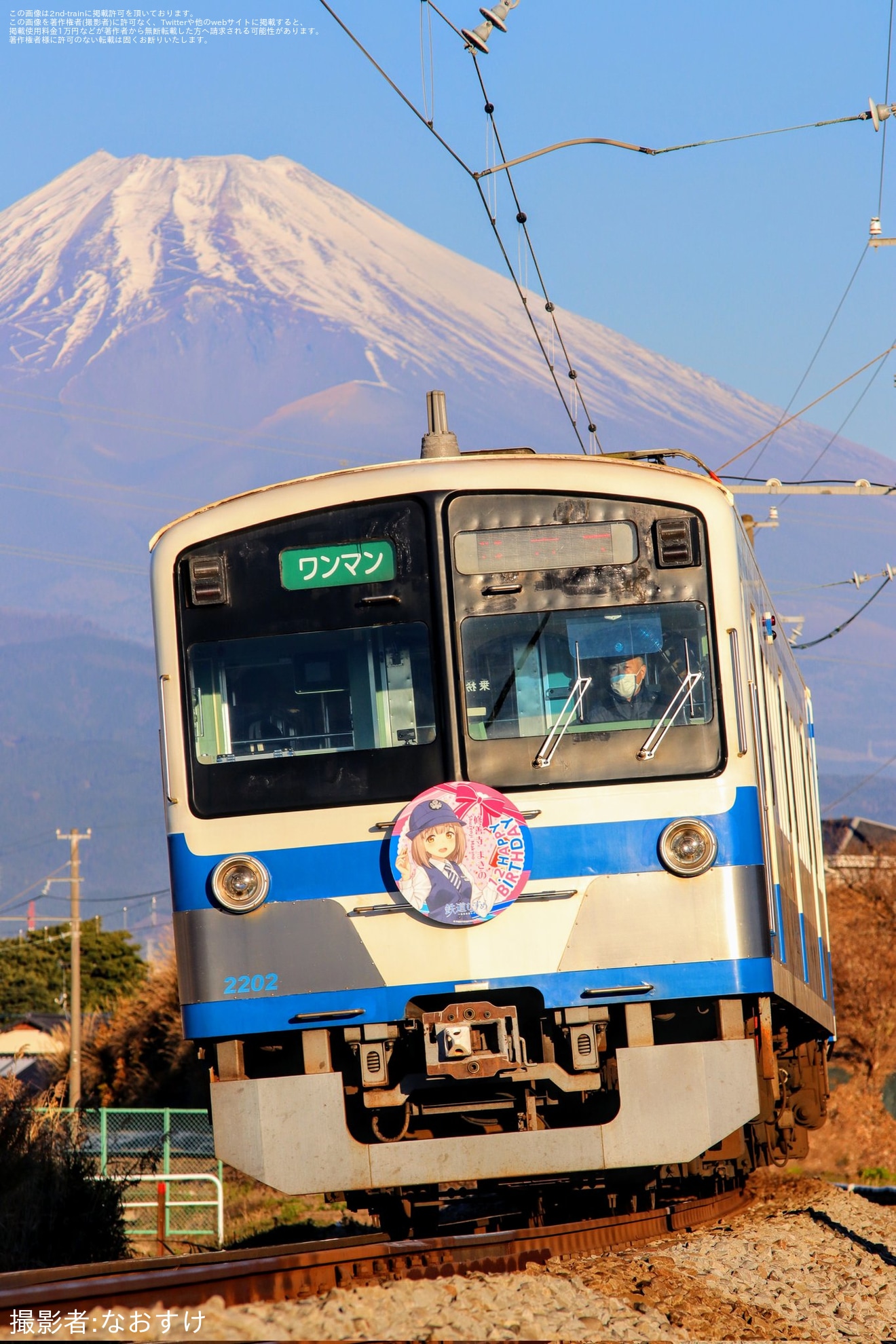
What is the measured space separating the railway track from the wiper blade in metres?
2.18

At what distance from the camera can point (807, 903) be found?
432 inches

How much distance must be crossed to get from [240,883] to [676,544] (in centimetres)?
257

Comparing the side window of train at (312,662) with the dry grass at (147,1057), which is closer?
the side window of train at (312,662)

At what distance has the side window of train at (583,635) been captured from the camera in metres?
7.55

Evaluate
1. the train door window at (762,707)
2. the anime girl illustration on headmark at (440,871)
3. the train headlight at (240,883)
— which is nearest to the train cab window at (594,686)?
the anime girl illustration on headmark at (440,871)

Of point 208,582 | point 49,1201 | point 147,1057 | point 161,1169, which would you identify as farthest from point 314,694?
point 147,1057

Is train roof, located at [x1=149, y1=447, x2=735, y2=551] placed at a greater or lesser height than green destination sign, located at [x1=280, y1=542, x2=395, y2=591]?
greater

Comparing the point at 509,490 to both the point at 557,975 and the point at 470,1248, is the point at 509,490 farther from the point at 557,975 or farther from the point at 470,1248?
the point at 470,1248

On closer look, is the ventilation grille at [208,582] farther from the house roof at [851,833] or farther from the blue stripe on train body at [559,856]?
the house roof at [851,833]

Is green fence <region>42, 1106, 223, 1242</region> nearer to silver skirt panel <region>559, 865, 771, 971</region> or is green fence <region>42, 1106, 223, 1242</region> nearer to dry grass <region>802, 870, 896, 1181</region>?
silver skirt panel <region>559, 865, 771, 971</region>

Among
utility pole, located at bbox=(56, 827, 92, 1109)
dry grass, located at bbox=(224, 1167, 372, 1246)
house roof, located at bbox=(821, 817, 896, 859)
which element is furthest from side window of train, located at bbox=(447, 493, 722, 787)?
house roof, located at bbox=(821, 817, 896, 859)

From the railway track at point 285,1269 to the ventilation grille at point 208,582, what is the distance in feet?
9.81

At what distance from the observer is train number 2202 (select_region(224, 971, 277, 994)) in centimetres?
746

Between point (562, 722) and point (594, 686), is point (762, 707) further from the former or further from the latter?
point (562, 722)
